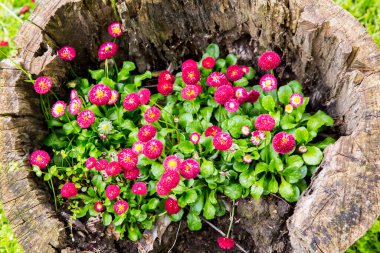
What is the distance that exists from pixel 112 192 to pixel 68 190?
0.93 ft

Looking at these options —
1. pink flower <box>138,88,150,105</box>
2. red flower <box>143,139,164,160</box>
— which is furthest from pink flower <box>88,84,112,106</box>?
red flower <box>143,139,164,160</box>

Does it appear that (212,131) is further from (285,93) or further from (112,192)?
(112,192)

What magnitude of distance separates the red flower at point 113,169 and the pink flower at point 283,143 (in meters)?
0.99

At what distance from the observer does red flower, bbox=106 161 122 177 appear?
2.62 metres

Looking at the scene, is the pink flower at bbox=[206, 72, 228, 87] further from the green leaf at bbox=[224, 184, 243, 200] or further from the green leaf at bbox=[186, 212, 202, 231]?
the green leaf at bbox=[186, 212, 202, 231]

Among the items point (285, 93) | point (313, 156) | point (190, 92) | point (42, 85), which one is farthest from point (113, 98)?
point (313, 156)

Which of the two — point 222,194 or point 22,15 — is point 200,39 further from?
point 22,15

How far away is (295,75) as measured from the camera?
10.0 feet

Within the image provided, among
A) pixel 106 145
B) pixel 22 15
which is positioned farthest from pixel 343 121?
pixel 22 15

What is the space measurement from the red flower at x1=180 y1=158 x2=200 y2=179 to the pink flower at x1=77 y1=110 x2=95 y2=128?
709 millimetres

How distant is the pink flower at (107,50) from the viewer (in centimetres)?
298

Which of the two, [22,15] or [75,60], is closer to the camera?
[75,60]

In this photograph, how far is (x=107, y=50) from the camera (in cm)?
300

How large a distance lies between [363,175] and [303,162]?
1.56ft
